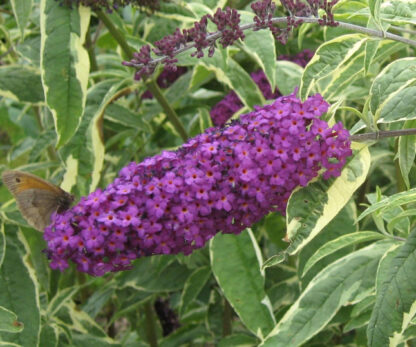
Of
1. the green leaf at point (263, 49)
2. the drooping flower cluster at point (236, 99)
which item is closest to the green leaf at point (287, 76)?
the drooping flower cluster at point (236, 99)

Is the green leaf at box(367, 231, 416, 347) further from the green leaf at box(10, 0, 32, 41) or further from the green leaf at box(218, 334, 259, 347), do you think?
the green leaf at box(10, 0, 32, 41)

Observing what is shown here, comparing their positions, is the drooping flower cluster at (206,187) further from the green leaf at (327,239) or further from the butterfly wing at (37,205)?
the green leaf at (327,239)

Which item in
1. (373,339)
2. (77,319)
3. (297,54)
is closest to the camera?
(373,339)

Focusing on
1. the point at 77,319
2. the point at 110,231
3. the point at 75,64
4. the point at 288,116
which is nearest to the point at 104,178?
the point at 77,319

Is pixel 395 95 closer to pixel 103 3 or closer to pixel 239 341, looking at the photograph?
pixel 103 3

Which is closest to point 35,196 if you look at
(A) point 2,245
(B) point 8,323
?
(A) point 2,245

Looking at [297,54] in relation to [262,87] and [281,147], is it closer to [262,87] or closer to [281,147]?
[262,87]

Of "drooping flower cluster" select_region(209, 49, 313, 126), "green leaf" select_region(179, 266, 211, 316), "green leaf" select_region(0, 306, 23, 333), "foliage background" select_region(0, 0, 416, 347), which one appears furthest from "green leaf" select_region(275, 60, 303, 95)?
"green leaf" select_region(0, 306, 23, 333)
